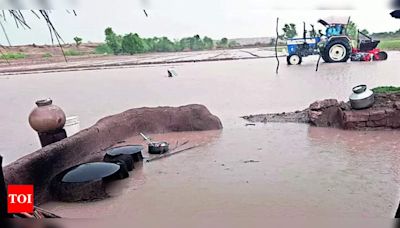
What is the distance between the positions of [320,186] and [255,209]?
2.49 ft

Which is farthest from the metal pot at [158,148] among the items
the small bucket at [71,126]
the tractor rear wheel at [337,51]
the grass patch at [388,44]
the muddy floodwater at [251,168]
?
the grass patch at [388,44]

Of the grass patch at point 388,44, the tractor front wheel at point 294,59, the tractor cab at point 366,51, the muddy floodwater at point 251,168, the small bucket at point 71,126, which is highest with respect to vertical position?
the grass patch at point 388,44

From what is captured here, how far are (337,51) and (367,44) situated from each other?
5.34 ft

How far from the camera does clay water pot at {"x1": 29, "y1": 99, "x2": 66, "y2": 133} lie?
14.0ft

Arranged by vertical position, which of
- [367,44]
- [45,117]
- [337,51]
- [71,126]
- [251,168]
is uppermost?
[367,44]

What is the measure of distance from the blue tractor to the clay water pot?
8.13 meters

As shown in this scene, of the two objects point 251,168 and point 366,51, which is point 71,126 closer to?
point 251,168

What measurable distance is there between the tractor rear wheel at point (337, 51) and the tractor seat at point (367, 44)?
4.08 feet

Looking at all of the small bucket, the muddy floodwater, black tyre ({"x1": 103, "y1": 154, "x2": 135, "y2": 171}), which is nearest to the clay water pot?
the small bucket

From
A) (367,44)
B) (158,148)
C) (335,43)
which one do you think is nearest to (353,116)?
(158,148)

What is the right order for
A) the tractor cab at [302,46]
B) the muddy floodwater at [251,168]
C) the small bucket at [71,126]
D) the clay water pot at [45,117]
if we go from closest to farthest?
the muddy floodwater at [251,168]
the clay water pot at [45,117]
the small bucket at [71,126]
the tractor cab at [302,46]

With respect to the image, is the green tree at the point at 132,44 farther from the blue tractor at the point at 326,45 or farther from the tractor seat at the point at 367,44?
the tractor seat at the point at 367,44

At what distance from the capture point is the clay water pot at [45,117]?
4.25 meters

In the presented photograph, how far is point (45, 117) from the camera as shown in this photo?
4.27 meters
